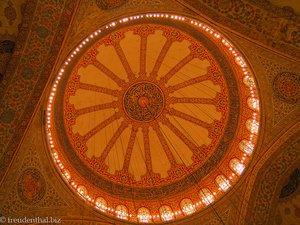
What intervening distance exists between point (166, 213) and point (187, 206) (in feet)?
1.84

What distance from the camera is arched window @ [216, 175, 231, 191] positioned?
→ 833 centimetres

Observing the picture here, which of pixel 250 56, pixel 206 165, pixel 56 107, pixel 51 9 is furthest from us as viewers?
pixel 206 165

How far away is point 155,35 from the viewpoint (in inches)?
346

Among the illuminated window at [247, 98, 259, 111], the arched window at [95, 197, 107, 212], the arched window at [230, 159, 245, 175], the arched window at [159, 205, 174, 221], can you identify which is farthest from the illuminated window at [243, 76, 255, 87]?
the arched window at [95, 197, 107, 212]

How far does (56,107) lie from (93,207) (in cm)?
256

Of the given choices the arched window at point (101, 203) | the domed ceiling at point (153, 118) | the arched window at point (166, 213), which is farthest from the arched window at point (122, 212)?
the arched window at point (166, 213)

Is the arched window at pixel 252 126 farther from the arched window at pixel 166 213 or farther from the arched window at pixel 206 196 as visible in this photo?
the arched window at pixel 166 213

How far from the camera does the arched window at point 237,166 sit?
8148 millimetres

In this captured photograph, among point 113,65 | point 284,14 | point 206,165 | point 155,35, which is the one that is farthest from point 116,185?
point 284,14

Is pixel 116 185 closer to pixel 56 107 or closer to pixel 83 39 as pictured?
pixel 56 107

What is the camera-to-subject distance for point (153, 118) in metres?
10.0

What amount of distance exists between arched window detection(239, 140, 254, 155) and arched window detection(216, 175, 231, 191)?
88 cm

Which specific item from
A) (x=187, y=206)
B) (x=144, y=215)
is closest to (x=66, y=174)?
(x=144, y=215)

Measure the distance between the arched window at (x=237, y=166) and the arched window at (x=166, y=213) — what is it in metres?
1.91
